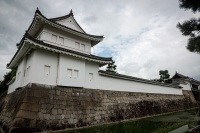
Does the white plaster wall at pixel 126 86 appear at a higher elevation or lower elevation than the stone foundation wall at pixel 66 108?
higher

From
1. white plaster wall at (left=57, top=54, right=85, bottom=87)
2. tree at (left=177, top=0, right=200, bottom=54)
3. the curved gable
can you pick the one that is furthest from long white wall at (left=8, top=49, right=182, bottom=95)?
tree at (left=177, top=0, right=200, bottom=54)

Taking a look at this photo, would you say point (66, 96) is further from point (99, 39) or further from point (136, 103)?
point (136, 103)

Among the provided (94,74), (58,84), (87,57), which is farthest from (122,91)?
(58,84)

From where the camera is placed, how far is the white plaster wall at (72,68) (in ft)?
28.5

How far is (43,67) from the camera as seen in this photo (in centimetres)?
823

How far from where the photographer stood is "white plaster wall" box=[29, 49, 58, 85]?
7.85m

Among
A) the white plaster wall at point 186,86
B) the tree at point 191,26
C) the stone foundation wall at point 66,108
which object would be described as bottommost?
the stone foundation wall at point 66,108

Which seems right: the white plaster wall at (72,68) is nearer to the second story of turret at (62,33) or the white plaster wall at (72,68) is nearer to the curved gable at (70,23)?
the second story of turret at (62,33)

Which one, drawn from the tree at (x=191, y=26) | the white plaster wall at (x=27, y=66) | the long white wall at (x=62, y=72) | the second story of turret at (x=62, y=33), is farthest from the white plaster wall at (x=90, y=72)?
the tree at (x=191, y=26)

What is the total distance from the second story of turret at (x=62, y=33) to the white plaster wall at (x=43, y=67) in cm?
118

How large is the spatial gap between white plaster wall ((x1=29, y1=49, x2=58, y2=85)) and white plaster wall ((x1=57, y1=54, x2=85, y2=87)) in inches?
13.9

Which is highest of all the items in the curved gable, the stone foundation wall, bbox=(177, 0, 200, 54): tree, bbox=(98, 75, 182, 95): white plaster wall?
the curved gable

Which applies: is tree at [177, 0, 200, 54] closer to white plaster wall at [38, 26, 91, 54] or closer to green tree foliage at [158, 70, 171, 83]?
white plaster wall at [38, 26, 91, 54]

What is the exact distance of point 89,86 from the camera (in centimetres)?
999
